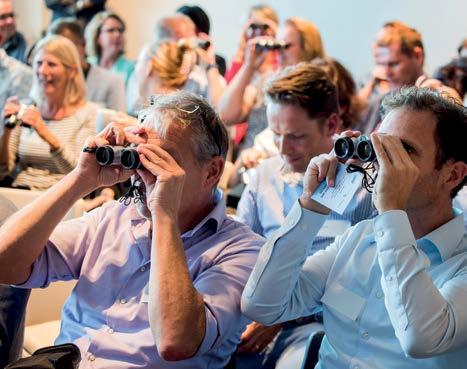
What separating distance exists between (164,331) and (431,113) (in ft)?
2.53

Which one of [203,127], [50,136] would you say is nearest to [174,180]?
[203,127]

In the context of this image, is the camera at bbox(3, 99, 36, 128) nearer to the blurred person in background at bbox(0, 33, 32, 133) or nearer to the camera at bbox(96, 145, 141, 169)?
the blurred person in background at bbox(0, 33, 32, 133)

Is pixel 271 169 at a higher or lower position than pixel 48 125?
higher

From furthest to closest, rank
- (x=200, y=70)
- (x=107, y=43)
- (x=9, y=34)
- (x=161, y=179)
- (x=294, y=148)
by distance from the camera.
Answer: (x=107, y=43), (x=9, y=34), (x=200, y=70), (x=294, y=148), (x=161, y=179)

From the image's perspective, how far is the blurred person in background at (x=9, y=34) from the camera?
5.81 meters

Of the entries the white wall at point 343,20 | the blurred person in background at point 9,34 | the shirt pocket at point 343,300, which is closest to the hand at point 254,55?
the white wall at point 343,20

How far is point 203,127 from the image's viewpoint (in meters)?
1.98

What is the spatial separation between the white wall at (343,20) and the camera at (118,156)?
398cm

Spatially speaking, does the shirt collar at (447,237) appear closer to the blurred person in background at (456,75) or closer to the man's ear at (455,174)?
the man's ear at (455,174)

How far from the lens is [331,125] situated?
111 inches

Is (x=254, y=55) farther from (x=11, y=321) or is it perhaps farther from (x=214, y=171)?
(x=11, y=321)

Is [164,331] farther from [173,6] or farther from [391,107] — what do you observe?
[173,6]

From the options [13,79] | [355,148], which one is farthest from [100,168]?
[13,79]

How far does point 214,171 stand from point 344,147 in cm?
40
